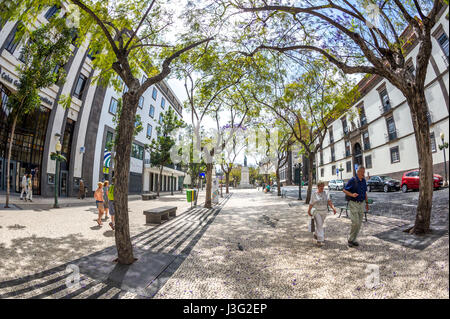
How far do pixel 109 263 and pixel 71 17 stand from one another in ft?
17.8

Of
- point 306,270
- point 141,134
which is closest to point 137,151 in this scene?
point 141,134

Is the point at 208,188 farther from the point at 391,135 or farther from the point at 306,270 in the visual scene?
the point at 391,135

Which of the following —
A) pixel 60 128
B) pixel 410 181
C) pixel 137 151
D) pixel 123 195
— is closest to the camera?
pixel 123 195

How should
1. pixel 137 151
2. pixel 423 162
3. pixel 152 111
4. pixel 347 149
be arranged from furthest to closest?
pixel 347 149 → pixel 152 111 → pixel 137 151 → pixel 423 162

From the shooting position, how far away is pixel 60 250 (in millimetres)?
5102

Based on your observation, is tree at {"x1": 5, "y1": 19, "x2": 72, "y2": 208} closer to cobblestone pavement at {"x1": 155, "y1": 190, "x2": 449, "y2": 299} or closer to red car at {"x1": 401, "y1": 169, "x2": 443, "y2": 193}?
cobblestone pavement at {"x1": 155, "y1": 190, "x2": 449, "y2": 299}

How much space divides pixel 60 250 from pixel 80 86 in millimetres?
20973

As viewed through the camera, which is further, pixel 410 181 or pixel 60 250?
pixel 410 181

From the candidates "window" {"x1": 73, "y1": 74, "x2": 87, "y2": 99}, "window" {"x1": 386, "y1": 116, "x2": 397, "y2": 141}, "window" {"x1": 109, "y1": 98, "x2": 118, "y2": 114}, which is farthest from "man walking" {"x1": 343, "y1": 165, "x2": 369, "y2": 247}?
"window" {"x1": 386, "y1": 116, "x2": 397, "y2": 141}

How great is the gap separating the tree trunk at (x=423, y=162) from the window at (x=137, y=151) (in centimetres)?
2927

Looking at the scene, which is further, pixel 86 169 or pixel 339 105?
pixel 86 169

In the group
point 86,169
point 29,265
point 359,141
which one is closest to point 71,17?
point 29,265
